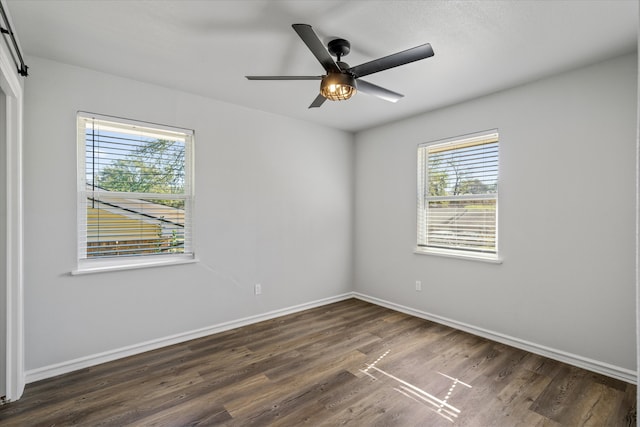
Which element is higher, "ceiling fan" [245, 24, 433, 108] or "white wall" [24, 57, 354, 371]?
"ceiling fan" [245, 24, 433, 108]

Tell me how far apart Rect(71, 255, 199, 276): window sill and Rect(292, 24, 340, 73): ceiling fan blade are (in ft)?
7.63

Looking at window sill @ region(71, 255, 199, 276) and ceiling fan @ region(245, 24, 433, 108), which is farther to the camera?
window sill @ region(71, 255, 199, 276)

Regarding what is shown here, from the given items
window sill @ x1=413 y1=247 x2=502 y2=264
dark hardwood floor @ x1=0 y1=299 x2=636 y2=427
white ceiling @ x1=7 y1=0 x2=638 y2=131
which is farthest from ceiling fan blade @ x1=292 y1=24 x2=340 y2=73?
window sill @ x1=413 y1=247 x2=502 y2=264

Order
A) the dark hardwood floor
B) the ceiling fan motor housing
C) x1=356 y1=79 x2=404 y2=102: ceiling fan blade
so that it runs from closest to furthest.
Result: the dark hardwood floor, the ceiling fan motor housing, x1=356 y1=79 x2=404 y2=102: ceiling fan blade

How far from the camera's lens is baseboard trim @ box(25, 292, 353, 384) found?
2484 millimetres

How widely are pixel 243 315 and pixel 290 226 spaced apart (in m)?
1.21

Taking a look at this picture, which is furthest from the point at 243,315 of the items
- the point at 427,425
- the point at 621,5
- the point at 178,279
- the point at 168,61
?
the point at 621,5

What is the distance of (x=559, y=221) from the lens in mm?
2760

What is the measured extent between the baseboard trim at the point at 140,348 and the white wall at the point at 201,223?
5 cm

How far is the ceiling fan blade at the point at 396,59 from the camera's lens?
185 cm

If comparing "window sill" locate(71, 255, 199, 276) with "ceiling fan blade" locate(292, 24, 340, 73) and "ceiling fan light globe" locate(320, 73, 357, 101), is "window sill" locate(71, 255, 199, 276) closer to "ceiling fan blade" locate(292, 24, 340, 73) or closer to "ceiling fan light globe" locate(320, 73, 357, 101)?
"ceiling fan light globe" locate(320, 73, 357, 101)

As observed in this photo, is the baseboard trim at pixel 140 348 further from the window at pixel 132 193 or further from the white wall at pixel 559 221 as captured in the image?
the white wall at pixel 559 221

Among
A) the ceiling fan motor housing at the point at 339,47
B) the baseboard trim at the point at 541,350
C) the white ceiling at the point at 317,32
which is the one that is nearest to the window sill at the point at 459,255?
the baseboard trim at the point at 541,350

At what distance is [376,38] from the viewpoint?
2.22m
